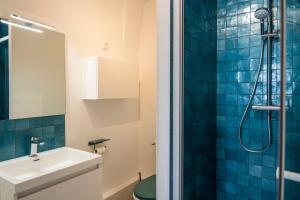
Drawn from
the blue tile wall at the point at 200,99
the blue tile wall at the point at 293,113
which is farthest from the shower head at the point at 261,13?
the blue tile wall at the point at 293,113

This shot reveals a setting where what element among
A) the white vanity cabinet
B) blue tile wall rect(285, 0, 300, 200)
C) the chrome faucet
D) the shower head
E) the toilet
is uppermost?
the shower head

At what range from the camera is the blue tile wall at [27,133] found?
158 centimetres

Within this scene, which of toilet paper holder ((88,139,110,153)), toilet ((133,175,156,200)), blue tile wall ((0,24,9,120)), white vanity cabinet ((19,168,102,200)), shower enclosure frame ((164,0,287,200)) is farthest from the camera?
toilet paper holder ((88,139,110,153))

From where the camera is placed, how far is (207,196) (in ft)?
5.45

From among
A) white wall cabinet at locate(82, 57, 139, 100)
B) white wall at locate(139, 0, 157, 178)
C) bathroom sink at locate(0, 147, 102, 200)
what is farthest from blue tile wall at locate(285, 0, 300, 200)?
white wall at locate(139, 0, 157, 178)

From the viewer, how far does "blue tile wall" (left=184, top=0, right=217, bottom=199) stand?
1.30 metres

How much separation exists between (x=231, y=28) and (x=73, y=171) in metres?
1.73

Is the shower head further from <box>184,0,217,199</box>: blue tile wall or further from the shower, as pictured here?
<box>184,0,217,199</box>: blue tile wall

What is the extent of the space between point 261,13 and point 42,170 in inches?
82.6

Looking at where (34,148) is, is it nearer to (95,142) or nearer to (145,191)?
(95,142)

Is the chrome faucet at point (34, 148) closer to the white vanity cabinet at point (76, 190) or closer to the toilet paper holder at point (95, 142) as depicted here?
the white vanity cabinet at point (76, 190)

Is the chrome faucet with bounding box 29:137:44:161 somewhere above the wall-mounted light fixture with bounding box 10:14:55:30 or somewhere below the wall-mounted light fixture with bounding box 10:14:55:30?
below

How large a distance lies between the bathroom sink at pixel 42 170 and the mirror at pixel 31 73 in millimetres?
368

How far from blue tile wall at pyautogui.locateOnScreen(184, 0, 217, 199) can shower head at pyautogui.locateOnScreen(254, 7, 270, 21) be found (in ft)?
1.11
